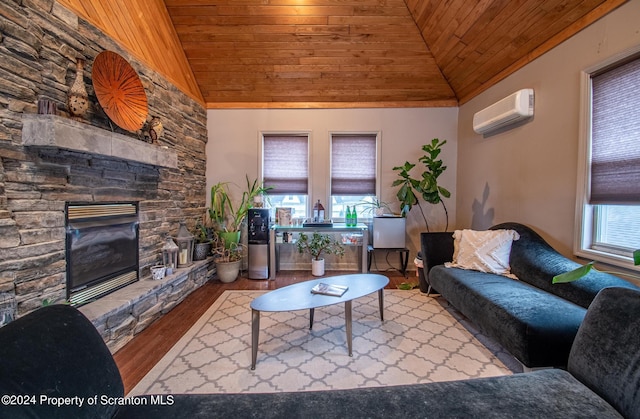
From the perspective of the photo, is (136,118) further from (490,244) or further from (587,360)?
(490,244)

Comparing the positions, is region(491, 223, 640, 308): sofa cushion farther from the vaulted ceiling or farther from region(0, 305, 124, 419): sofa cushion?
region(0, 305, 124, 419): sofa cushion

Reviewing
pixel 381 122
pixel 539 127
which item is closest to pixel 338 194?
pixel 381 122

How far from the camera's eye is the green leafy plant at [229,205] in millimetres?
4027

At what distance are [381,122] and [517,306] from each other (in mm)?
3229

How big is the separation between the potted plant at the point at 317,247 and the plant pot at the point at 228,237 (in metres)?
0.94

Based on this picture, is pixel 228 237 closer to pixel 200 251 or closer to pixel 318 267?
pixel 200 251

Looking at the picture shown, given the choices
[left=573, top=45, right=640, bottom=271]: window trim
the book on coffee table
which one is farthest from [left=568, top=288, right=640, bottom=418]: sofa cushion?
the book on coffee table

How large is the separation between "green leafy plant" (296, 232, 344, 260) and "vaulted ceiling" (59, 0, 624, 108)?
2136 mm

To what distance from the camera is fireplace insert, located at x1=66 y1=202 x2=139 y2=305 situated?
2033 mm

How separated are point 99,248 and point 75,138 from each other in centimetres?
98

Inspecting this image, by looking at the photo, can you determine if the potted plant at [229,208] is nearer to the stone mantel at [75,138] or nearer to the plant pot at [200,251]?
the plant pot at [200,251]

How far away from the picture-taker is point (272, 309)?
1.89 metres

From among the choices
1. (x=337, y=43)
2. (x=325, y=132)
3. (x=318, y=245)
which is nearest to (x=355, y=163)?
(x=325, y=132)

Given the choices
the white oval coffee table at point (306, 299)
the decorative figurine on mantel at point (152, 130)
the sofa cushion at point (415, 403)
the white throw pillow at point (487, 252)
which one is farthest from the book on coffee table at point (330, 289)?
the decorative figurine on mantel at point (152, 130)
